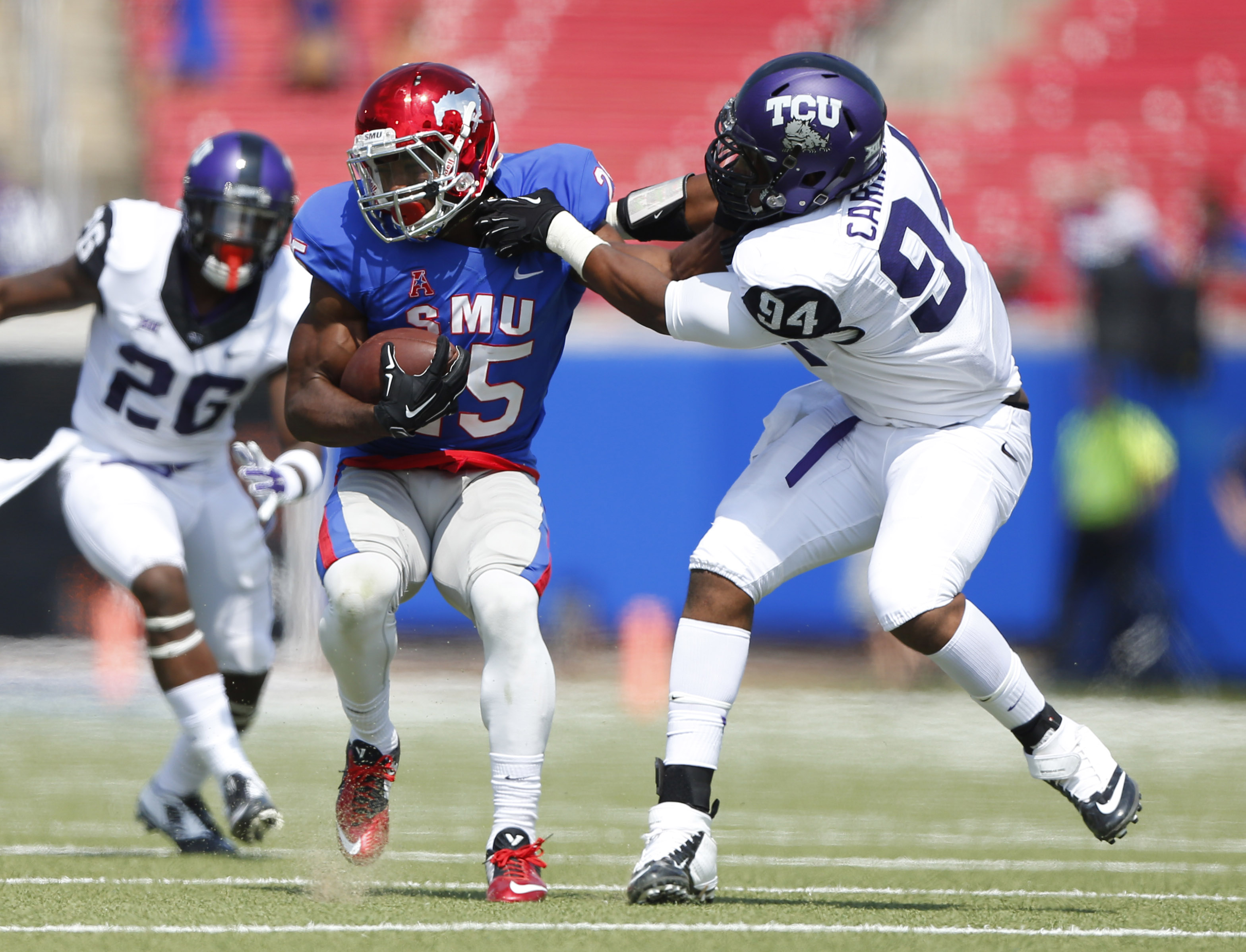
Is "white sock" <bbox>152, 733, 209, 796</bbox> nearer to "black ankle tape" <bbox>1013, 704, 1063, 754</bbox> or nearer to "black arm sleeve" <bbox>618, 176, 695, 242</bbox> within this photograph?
"black arm sleeve" <bbox>618, 176, 695, 242</bbox>

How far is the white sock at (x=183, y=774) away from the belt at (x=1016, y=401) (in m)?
2.28

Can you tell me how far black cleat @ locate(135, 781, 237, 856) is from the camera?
4.31m

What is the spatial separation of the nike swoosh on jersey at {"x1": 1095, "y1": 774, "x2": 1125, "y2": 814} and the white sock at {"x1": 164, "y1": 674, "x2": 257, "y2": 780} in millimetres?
2021

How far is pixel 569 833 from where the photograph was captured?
457cm

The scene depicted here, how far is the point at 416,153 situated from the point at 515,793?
138 cm

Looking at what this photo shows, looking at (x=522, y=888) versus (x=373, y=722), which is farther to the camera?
(x=373, y=722)

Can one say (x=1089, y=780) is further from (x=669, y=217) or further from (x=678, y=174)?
(x=678, y=174)

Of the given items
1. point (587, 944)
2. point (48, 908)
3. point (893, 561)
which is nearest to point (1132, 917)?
point (893, 561)

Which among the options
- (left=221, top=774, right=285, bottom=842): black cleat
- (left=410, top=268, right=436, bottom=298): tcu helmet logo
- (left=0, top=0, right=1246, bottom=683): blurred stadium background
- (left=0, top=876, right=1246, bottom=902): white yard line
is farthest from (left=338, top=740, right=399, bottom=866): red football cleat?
(left=0, top=0, right=1246, bottom=683): blurred stadium background

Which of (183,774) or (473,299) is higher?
(473,299)

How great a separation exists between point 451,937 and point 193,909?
637 millimetres

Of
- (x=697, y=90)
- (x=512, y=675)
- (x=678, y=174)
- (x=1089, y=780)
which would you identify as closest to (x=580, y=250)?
(x=512, y=675)

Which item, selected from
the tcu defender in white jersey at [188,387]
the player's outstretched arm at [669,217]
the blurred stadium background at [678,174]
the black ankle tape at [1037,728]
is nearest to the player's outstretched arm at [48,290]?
the tcu defender in white jersey at [188,387]

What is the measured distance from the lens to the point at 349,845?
3.79 m
